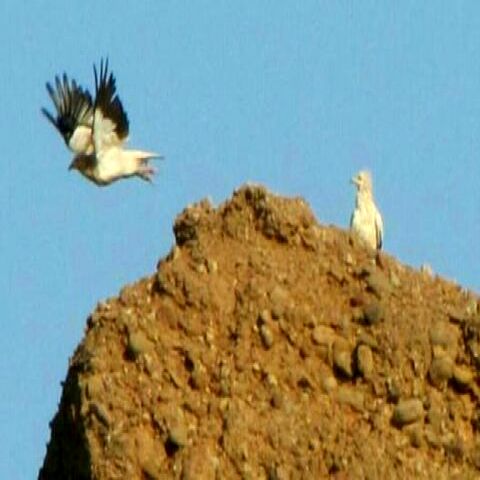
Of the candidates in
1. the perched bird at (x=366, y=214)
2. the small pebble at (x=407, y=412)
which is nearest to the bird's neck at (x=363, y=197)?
the perched bird at (x=366, y=214)

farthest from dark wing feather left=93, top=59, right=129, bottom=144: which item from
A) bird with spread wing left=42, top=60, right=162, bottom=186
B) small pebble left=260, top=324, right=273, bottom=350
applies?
small pebble left=260, top=324, right=273, bottom=350

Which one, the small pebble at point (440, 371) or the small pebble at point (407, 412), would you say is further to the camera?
the small pebble at point (440, 371)

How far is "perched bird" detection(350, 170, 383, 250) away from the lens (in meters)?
14.2

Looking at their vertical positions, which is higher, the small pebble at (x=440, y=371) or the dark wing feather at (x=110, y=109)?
the dark wing feather at (x=110, y=109)

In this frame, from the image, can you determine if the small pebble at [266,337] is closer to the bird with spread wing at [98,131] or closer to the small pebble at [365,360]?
the small pebble at [365,360]

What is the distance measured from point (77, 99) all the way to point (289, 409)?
656 cm

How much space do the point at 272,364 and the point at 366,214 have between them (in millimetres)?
3232

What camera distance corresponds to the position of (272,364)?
38.1 ft

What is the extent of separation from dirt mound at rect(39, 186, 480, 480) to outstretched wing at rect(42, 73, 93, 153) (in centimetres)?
566

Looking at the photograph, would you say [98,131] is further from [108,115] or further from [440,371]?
[440,371]

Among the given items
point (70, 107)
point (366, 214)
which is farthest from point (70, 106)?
point (366, 214)

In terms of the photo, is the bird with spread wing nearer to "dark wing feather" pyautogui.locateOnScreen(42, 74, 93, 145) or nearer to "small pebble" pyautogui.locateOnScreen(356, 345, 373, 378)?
"dark wing feather" pyautogui.locateOnScreen(42, 74, 93, 145)

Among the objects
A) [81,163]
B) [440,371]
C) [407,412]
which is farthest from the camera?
[81,163]

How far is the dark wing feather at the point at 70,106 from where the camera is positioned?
17.6 metres
